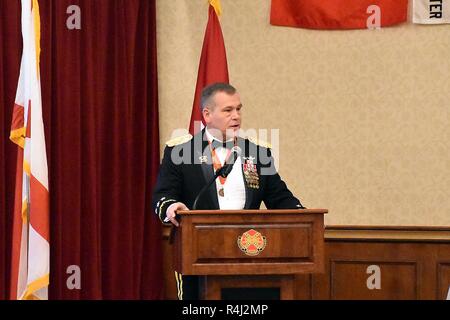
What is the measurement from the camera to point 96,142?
18.4 feet

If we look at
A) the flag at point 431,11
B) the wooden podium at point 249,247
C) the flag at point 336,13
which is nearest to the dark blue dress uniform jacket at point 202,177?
the wooden podium at point 249,247

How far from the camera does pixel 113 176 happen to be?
225 inches

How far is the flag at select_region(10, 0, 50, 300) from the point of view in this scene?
4707 millimetres

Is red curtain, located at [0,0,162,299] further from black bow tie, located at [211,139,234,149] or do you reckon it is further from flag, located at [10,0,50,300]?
black bow tie, located at [211,139,234,149]

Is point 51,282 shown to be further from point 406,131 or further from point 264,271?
point 406,131

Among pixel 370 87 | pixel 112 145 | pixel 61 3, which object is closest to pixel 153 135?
pixel 112 145

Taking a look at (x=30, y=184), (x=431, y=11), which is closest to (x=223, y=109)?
(x=30, y=184)

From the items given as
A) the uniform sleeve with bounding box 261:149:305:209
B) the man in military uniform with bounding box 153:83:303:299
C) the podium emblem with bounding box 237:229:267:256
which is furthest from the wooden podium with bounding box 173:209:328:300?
the uniform sleeve with bounding box 261:149:305:209

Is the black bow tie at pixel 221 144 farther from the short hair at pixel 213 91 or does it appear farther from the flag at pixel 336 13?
the flag at pixel 336 13

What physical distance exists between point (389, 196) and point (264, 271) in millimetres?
2697

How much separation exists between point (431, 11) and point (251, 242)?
3.14 m

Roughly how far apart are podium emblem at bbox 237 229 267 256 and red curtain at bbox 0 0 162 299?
213cm

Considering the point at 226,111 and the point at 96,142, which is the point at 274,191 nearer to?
the point at 226,111

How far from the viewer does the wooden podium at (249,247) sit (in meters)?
3.48
